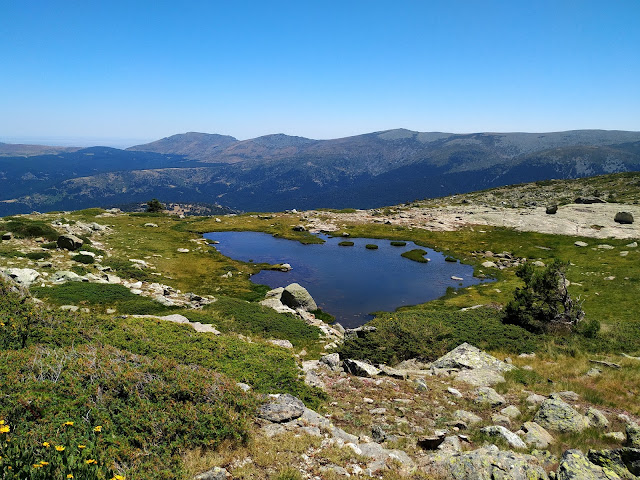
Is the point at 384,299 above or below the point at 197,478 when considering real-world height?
below

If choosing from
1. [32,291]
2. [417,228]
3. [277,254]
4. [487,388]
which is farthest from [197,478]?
[417,228]

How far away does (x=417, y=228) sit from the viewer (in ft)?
278

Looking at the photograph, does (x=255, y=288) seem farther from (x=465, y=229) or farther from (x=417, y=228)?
(x=465, y=229)

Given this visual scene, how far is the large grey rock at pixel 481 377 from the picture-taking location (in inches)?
709

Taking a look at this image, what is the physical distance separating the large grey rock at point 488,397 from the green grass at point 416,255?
45.0m

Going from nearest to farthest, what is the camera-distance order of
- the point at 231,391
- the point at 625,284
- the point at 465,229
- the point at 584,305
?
the point at 231,391
the point at 584,305
the point at 625,284
the point at 465,229

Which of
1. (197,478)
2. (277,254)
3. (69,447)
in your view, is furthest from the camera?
(277,254)

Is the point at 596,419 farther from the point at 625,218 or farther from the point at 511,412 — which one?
the point at 625,218

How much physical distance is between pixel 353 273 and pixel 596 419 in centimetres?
4104

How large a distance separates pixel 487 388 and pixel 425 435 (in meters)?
6.44

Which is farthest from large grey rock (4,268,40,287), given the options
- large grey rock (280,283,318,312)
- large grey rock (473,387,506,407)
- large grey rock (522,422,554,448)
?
large grey rock (522,422,554,448)

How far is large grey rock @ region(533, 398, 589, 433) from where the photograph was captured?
514 inches

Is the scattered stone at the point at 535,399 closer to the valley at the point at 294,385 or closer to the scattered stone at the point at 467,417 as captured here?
the valley at the point at 294,385

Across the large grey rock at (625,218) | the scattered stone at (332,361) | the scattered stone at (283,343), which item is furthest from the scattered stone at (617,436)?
the large grey rock at (625,218)
